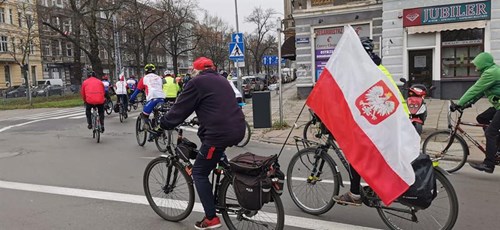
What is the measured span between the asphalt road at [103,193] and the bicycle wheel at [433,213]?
33 centimetres

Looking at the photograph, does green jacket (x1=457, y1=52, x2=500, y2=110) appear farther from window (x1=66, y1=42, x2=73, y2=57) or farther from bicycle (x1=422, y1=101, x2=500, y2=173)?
window (x1=66, y1=42, x2=73, y2=57)

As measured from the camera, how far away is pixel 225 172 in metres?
3.96

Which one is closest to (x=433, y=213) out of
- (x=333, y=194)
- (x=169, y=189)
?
(x=333, y=194)

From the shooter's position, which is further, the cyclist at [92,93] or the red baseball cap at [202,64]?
the cyclist at [92,93]

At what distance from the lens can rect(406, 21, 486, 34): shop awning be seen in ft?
53.2

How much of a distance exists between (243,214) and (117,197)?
2313mm

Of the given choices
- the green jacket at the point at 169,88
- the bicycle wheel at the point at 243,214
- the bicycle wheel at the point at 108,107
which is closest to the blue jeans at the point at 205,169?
the bicycle wheel at the point at 243,214

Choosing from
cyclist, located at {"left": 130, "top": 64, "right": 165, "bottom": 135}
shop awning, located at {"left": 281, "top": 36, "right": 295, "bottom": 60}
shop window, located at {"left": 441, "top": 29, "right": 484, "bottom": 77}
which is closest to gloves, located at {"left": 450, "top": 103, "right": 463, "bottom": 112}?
cyclist, located at {"left": 130, "top": 64, "right": 165, "bottom": 135}

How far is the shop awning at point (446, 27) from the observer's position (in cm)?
1620

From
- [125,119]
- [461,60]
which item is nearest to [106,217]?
[125,119]

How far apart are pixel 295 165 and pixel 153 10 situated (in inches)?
1541

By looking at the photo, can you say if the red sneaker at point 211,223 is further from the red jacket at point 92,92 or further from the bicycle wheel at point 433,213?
the red jacket at point 92,92

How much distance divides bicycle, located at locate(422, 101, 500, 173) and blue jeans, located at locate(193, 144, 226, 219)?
3892mm

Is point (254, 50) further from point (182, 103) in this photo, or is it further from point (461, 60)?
point (182, 103)
